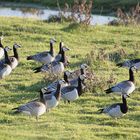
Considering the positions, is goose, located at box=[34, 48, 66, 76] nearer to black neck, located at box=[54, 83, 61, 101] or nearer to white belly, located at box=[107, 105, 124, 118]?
black neck, located at box=[54, 83, 61, 101]

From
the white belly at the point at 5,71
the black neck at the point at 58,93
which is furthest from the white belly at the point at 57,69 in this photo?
the black neck at the point at 58,93

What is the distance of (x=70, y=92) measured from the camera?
15.2 metres

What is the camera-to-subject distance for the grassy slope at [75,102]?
40.8 ft

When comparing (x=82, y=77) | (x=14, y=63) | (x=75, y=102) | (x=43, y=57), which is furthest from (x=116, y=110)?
(x=43, y=57)

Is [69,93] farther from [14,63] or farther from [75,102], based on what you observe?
[14,63]

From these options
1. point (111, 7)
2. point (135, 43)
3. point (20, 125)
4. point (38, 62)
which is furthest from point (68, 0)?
point (20, 125)

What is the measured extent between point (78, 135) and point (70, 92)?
323cm

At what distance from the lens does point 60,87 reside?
14.7 metres

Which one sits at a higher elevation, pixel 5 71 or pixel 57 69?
pixel 5 71

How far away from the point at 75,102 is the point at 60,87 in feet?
3.73

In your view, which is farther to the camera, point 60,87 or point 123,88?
point 123,88

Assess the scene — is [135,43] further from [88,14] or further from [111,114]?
[111,114]

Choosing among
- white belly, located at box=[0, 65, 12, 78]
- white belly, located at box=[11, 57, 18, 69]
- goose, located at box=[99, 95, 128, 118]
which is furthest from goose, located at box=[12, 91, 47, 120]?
white belly, located at box=[11, 57, 18, 69]

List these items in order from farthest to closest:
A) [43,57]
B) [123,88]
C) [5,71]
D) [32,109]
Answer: [43,57] < [5,71] < [123,88] < [32,109]
